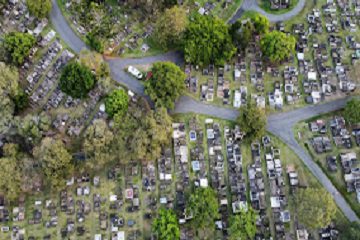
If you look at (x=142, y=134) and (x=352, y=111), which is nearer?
(x=142, y=134)

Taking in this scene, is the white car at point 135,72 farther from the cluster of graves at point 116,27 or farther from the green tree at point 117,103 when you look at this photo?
the green tree at point 117,103

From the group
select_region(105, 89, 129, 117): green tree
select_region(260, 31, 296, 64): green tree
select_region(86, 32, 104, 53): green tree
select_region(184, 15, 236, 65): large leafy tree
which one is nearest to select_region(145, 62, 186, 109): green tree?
select_region(105, 89, 129, 117): green tree

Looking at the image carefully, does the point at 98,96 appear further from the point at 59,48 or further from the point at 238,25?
the point at 238,25

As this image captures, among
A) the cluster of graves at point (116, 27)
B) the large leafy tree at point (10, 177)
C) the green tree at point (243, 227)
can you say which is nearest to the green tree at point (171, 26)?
the cluster of graves at point (116, 27)

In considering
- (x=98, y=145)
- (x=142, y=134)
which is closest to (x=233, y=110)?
(x=142, y=134)

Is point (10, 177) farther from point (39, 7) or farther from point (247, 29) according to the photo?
point (247, 29)
